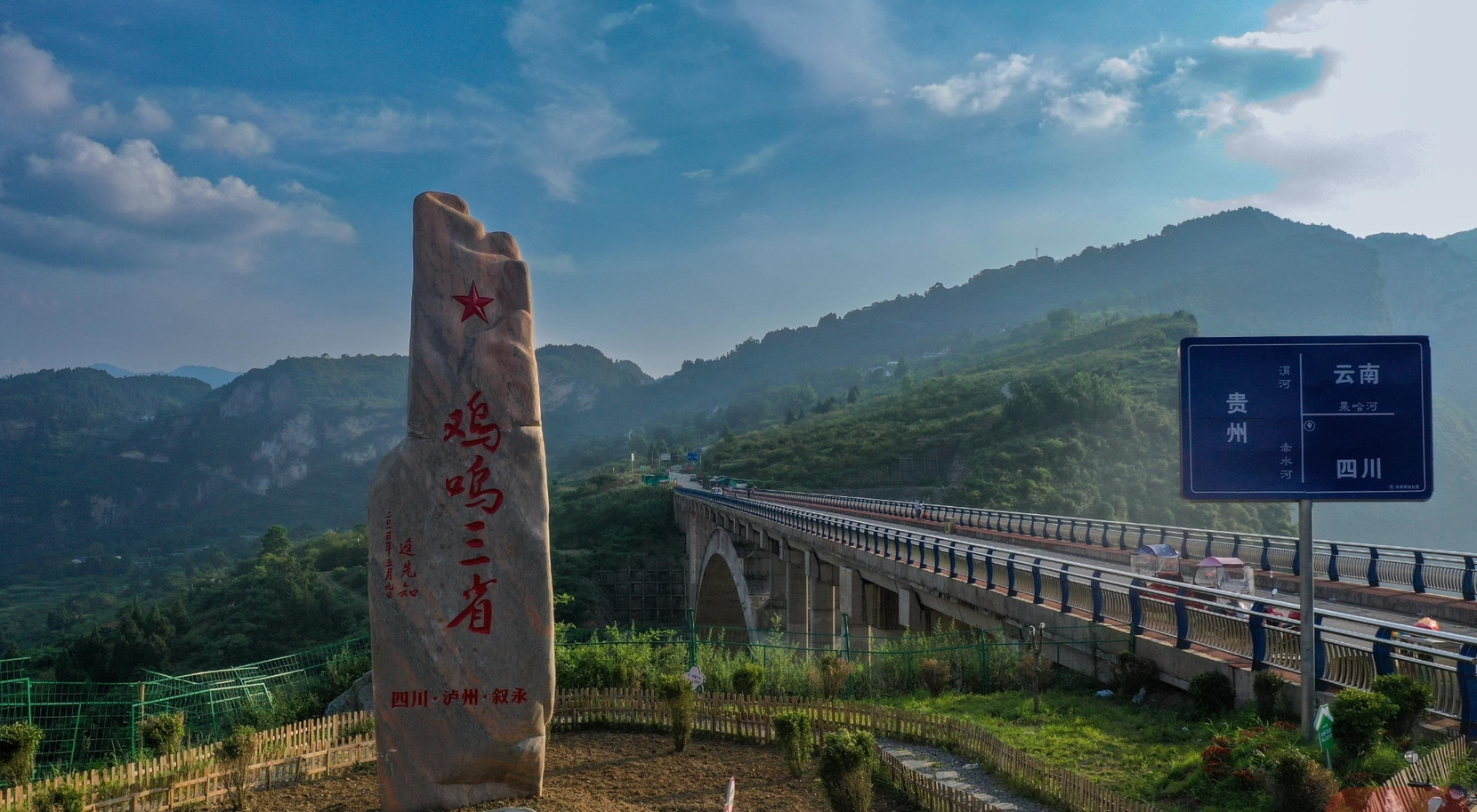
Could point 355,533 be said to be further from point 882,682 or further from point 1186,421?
point 1186,421

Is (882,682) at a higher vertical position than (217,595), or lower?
higher

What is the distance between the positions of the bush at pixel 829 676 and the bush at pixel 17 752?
31.6 ft

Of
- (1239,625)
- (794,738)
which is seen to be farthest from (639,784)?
(1239,625)

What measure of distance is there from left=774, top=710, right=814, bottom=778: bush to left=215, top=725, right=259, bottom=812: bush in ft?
17.3

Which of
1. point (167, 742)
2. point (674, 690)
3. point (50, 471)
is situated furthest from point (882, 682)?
point (50, 471)

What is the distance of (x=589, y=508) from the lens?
76438 millimetres

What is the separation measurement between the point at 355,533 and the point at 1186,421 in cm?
7585

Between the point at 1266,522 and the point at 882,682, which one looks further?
the point at 1266,522

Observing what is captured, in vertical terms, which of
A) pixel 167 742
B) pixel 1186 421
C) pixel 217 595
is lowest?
pixel 217 595

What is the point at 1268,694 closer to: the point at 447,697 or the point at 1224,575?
the point at 1224,575

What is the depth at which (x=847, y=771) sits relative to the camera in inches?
303

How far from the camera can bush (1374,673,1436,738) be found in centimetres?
825

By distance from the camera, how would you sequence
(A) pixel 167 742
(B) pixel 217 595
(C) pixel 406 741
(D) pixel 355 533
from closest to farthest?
(C) pixel 406 741 → (A) pixel 167 742 → (B) pixel 217 595 → (D) pixel 355 533

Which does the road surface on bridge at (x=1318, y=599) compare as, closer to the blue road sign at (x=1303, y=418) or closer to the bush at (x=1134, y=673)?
the bush at (x=1134, y=673)
